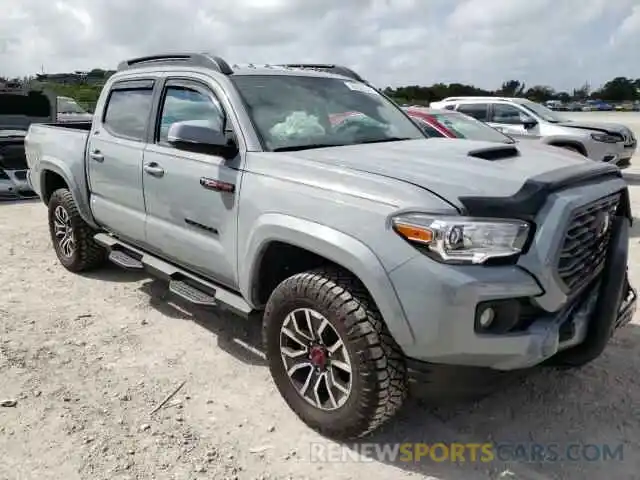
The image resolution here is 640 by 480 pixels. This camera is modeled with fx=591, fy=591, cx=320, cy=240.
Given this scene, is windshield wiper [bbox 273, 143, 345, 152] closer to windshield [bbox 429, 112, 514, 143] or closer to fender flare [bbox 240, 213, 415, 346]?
fender flare [bbox 240, 213, 415, 346]

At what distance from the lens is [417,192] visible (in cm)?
259

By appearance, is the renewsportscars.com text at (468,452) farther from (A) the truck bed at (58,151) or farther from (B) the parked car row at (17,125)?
(B) the parked car row at (17,125)

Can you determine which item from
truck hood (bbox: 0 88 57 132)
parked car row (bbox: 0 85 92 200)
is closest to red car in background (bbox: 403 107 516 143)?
parked car row (bbox: 0 85 92 200)

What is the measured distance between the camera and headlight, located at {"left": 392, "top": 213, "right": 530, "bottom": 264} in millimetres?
2438

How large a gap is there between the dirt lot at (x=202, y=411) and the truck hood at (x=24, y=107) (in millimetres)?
6183

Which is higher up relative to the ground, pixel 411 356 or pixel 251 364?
pixel 411 356

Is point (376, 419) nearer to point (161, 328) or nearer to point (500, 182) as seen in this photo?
point (500, 182)

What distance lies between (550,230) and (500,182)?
314 mm

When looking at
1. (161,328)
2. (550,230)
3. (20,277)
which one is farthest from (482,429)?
(20,277)

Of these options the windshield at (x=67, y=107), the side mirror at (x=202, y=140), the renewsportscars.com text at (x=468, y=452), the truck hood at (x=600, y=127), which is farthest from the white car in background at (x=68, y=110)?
the renewsportscars.com text at (x=468, y=452)

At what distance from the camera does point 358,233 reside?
265 centimetres

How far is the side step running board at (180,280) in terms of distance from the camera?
3.55 meters

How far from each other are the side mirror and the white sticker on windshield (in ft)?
4.14

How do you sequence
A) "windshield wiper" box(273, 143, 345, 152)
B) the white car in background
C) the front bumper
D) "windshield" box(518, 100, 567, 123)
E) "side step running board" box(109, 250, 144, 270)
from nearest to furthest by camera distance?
the front bumper, "windshield wiper" box(273, 143, 345, 152), "side step running board" box(109, 250, 144, 270), "windshield" box(518, 100, 567, 123), the white car in background
